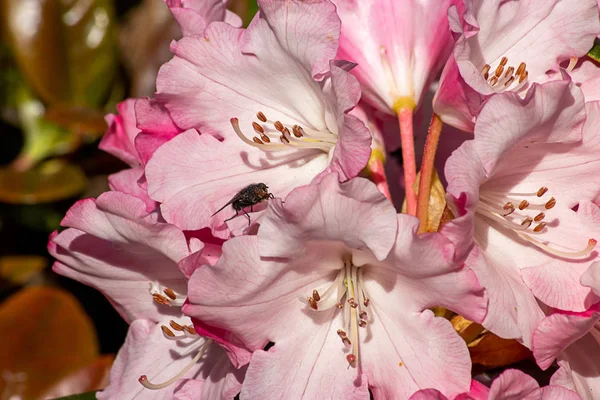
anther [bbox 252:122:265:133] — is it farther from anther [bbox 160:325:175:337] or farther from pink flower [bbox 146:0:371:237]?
anther [bbox 160:325:175:337]

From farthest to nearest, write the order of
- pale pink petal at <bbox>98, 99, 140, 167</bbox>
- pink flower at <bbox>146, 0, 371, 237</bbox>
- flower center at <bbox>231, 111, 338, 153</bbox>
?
pale pink petal at <bbox>98, 99, 140, 167</bbox>, flower center at <bbox>231, 111, 338, 153</bbox>, pink flower at <bbox>146, 0, 371, 237</bbox>

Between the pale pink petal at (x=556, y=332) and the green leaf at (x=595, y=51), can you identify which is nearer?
the pale pink petal at (x=556, y=332)

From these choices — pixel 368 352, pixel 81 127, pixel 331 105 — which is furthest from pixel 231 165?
pixel 81 127

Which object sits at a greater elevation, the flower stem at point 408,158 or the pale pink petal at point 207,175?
the flower stem at point 408,158

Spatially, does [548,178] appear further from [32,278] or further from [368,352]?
[32,278]

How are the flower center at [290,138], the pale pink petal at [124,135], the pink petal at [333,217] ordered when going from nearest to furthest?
the pink petal at [333,217]
the flower center at [290,138]
the pale pink petal at [124,135]

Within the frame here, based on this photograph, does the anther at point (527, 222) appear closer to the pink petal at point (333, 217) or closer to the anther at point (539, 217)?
the anther at point (539, 217)

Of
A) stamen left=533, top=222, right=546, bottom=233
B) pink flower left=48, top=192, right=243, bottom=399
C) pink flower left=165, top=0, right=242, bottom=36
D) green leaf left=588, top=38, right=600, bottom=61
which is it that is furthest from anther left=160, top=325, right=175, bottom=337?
green leaf left=588, top=38, right=600, bottom=61

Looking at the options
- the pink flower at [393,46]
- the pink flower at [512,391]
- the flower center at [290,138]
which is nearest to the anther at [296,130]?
the flower center at [290,138]
